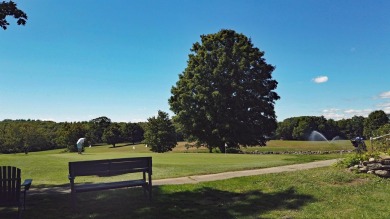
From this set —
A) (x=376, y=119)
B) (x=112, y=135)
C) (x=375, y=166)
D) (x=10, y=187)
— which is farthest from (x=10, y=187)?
(x=376, y=119)

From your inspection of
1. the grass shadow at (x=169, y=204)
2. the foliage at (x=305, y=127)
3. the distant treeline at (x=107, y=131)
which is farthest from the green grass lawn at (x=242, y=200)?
the foliage at (x=305, y=127)

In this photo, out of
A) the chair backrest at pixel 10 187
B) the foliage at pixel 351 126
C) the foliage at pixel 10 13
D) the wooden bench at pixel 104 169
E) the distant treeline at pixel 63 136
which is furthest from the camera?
the foliage at pixel 351 126

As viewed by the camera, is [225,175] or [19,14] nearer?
[19,14]

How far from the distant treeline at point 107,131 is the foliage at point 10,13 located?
258ft

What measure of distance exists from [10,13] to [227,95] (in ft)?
95.3

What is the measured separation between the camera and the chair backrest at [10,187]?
25.3 ft

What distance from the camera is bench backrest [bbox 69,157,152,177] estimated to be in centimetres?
863

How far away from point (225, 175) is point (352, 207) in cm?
555

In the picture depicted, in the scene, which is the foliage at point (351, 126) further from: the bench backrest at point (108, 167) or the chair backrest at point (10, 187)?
the chair backrest at point (10, 187)

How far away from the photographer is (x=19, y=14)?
Result: 36.8 feet

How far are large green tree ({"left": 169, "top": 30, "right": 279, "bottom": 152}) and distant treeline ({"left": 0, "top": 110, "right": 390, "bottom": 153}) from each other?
52.7 metres

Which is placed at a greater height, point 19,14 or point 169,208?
point 19,14

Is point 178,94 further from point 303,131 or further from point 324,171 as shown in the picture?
point 303,131

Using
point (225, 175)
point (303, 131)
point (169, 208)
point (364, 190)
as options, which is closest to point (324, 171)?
point (364, 190)
